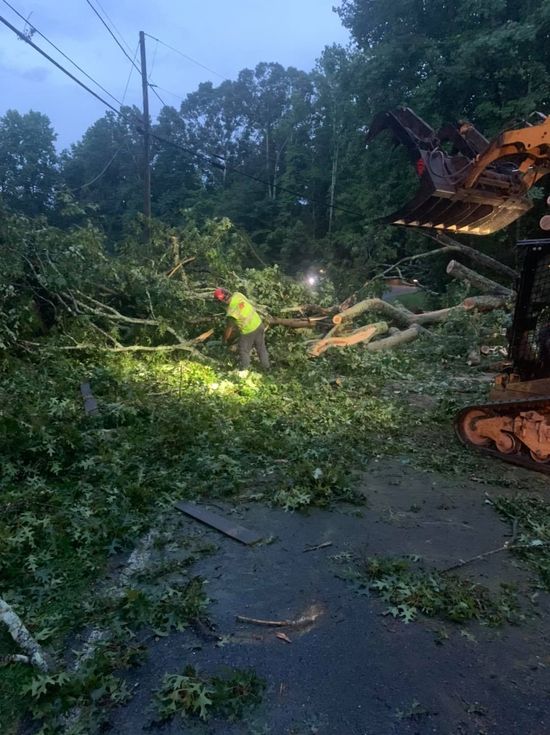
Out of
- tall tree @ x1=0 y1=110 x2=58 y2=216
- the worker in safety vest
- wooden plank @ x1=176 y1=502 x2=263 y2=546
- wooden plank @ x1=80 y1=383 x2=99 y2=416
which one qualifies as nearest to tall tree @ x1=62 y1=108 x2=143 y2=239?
tall tree @ x1=0 y1=110 x2=58 y2=216

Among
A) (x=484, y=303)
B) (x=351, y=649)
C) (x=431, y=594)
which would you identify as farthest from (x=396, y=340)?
(x=351, y=649)

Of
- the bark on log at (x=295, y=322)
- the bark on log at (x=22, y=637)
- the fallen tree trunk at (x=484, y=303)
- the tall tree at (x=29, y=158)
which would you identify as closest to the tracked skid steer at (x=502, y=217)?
the bark on log at (x=22, y=637)

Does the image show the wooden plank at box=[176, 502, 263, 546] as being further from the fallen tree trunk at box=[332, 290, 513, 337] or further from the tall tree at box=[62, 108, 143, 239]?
the tall tree at box=[62, 108, 143, 239]

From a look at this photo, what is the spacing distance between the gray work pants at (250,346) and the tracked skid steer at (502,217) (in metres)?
3.98

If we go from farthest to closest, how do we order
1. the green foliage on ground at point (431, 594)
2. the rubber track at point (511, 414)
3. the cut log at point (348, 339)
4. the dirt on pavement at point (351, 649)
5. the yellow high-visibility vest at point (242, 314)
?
the cut log at point (348, 339), the yellow high-visibility vest at point (242, 314), the rubber track at point (511, 414), the green foliage on ground at point (431, 594), the dirt on pavement at point (351, 649)

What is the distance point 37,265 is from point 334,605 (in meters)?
7.50

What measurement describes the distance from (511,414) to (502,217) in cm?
200

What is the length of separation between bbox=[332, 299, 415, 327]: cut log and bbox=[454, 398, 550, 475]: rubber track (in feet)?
19.2

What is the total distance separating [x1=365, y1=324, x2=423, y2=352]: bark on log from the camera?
11.3 m

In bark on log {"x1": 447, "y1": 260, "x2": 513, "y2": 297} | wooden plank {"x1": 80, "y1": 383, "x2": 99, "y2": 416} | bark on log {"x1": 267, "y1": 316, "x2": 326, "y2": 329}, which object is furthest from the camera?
bark on log {"x1": 447, "y1": 260, "x2": 513, "y2": 297}

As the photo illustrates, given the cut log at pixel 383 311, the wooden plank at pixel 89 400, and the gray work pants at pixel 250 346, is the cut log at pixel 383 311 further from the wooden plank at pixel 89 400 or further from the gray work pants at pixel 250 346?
the wooden plank at pixel 89 400

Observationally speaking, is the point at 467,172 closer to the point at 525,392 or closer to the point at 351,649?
the point at 525,392

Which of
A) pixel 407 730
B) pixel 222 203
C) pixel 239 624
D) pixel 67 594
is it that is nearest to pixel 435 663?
pixel 407 730

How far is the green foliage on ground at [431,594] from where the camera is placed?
9.88 ft
